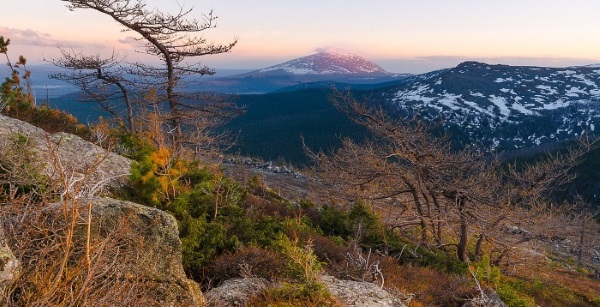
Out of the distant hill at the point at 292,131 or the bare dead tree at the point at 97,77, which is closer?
the bare dead tree at the point at 97,77

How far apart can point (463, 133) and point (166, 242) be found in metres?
178

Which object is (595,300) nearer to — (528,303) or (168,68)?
(528,303)

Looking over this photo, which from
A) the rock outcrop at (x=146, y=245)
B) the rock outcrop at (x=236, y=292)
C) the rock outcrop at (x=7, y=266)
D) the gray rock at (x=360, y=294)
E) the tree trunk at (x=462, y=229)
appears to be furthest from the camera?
the tree trunk at (x=462, y=229)

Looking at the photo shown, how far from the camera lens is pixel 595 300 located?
12125mm

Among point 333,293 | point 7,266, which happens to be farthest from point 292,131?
point 7,266

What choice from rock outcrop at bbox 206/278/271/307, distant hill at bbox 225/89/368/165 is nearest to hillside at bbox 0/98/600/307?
rock outcrop at bbox 206/278/271/307

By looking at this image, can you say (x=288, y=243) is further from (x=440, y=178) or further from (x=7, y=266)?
(x=440, y=178)

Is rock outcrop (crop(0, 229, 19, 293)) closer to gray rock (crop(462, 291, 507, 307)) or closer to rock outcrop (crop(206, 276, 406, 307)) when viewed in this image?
rock outcrop (crop(206, 276, 406, 307))

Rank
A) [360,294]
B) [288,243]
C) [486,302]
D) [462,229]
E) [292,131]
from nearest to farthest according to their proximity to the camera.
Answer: [360,294] → [288,243] → [486,302] → [462,229] → [292,131]

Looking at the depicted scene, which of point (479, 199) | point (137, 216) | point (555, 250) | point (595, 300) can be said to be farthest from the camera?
point (555, 250)

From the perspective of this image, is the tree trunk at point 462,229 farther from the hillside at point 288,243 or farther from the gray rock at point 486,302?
the gray rock at point 486,302

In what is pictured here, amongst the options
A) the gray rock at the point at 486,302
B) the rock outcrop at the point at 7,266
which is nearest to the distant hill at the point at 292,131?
the gray rock at the point at 486,302

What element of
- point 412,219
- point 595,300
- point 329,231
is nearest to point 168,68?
point 329,231

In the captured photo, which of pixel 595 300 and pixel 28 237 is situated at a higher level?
pixel 28 237
